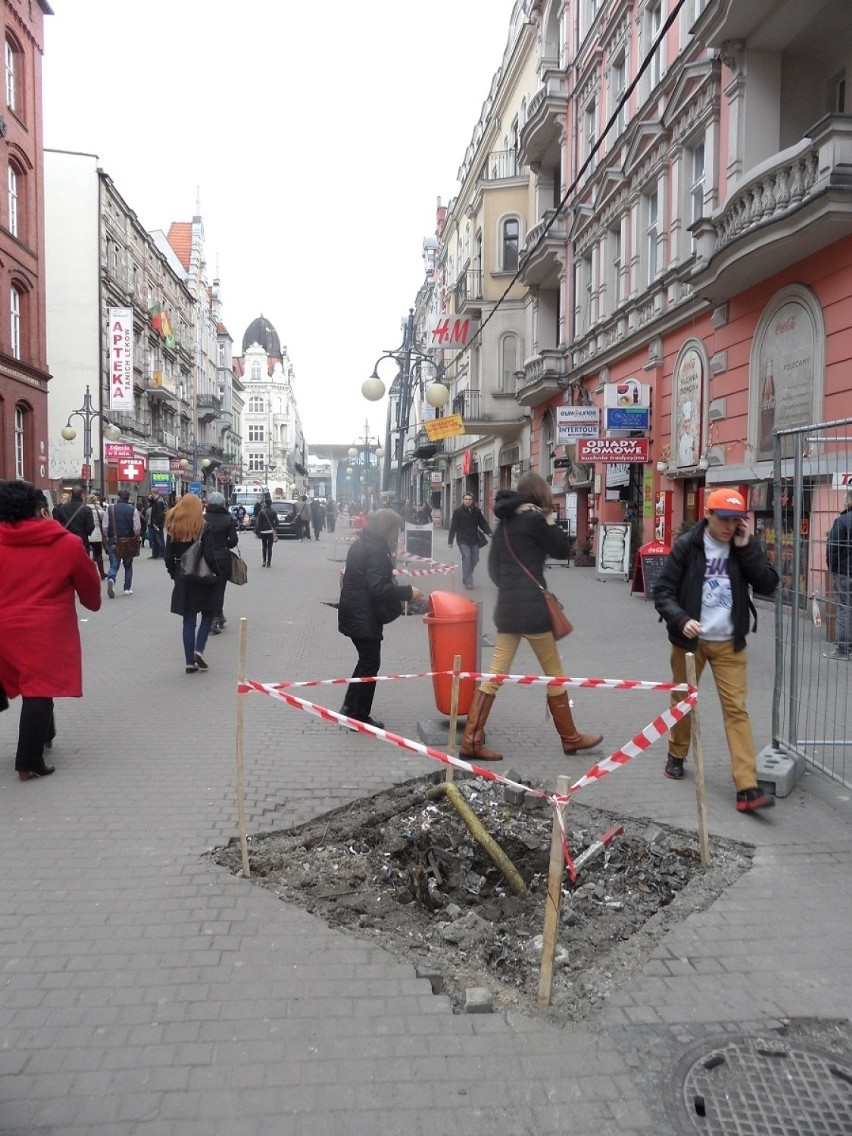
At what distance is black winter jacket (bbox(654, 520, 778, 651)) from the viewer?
16.6 ft

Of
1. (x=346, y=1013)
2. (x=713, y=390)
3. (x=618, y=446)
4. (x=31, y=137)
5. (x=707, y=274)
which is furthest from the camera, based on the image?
(x=31, y=137)

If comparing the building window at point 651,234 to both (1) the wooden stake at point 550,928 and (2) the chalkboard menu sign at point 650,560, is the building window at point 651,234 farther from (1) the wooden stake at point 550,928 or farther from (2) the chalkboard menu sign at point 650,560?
(1) the wooden stake at point 550,928

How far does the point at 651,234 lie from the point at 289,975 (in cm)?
1837

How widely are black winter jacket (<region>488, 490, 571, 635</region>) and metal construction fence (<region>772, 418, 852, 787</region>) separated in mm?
1423

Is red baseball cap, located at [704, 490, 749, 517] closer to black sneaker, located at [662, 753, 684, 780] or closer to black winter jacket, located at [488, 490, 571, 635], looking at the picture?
black winter jacket, located at [488, 490, 571, 635]

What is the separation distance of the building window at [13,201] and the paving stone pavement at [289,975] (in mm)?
27535

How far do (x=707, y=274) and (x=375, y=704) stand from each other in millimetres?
9781

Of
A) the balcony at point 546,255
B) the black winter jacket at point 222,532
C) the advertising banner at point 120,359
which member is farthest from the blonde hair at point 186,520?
the advertising banner at point 120,359

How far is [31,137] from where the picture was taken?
2962 cm

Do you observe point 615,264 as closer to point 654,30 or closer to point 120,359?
point 654,30

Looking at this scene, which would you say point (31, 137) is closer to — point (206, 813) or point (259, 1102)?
point (206, 813)

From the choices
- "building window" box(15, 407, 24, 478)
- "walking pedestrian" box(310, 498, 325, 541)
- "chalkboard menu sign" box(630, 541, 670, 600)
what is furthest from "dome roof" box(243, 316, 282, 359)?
"chalkboard menu sign" box(630, 541, 670, 600)

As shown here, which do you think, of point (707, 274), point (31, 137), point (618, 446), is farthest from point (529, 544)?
point (31, 137)

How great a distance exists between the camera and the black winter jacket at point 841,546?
504cm
